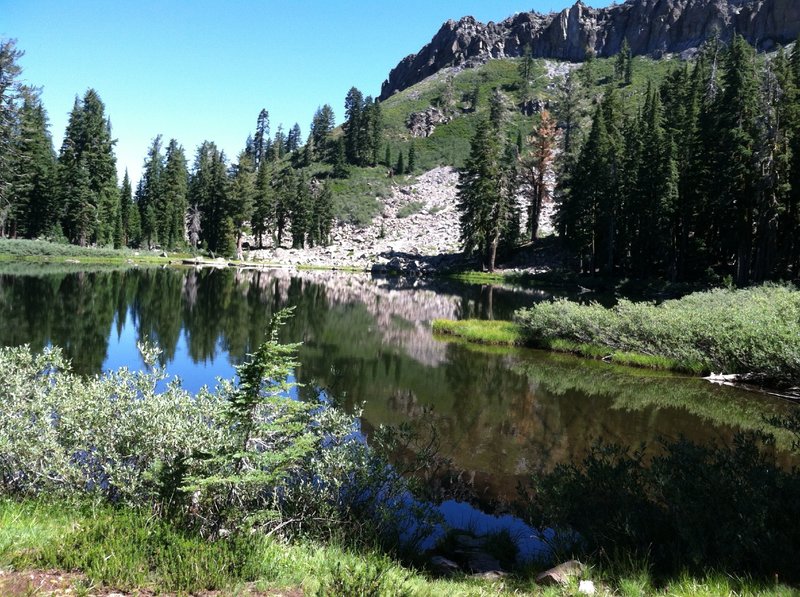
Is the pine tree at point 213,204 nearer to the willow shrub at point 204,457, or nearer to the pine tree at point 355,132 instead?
the pine tree at point 355,132

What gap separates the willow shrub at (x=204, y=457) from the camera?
5734mm

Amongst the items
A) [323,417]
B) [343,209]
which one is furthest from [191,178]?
[323,417]

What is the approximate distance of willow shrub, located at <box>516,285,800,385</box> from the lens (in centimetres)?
1711

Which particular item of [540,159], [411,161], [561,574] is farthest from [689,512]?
[411,161]

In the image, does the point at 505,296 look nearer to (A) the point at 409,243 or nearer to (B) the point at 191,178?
(A) the point at 409,243

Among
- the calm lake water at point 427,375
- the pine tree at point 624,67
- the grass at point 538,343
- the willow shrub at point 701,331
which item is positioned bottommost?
the calm lake water at point 427,375

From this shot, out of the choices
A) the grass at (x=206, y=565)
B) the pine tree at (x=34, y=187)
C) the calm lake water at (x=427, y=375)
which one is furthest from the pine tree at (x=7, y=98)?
the grass at (x=206, y=565)

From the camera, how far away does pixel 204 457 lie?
5898mm

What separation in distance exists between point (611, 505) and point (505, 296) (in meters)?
40.8

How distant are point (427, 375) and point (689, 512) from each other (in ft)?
43.7

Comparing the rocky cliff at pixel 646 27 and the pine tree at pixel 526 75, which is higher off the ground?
the rocky cliff at pixel 646 27

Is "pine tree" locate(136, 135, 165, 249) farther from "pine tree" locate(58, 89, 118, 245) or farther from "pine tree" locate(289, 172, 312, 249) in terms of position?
"pine tree" locate(289, 172, 312, 249)

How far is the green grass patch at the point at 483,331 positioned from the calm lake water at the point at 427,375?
3.67ft

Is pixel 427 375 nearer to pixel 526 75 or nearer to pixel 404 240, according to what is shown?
pixel 404 240
